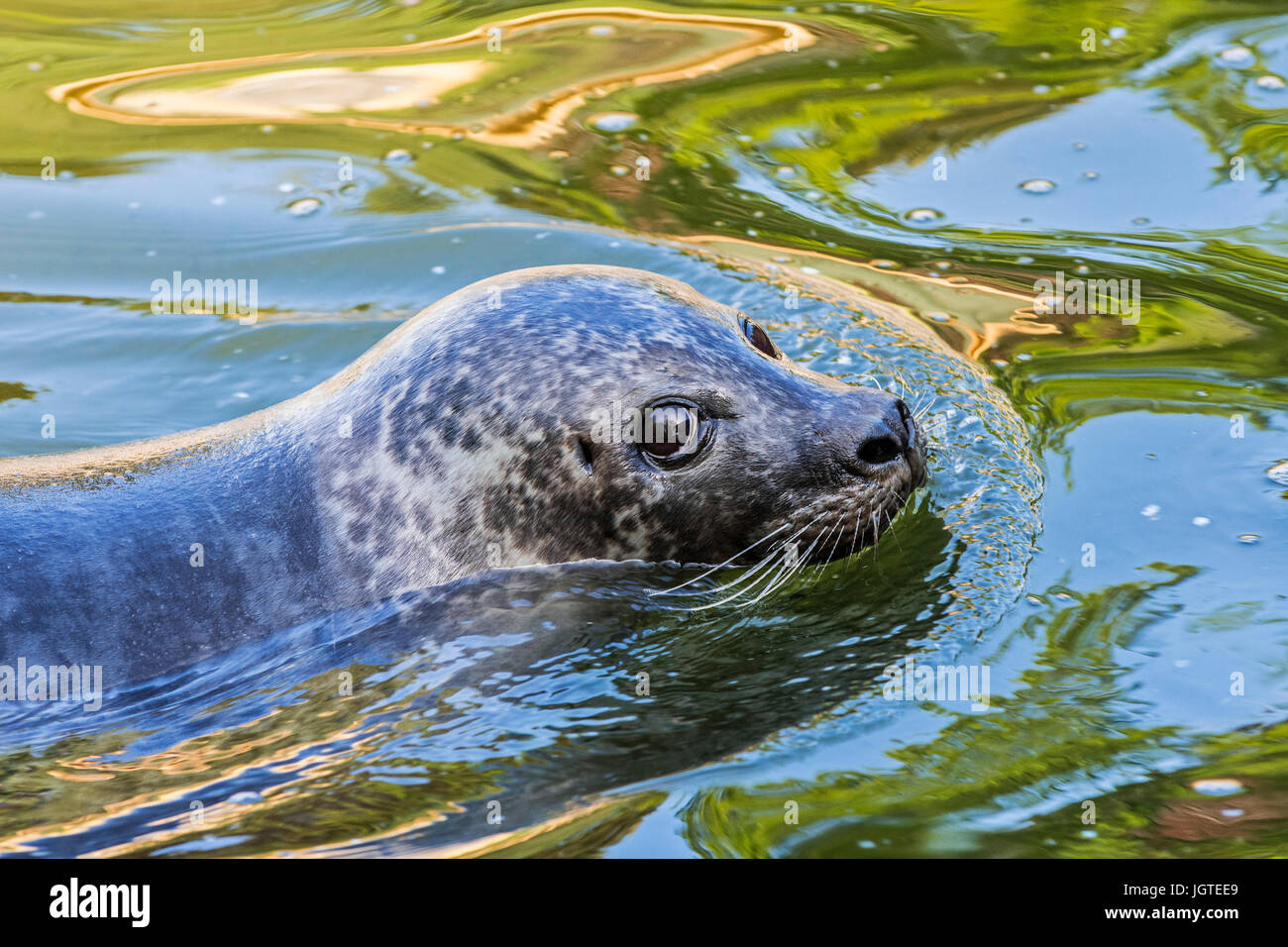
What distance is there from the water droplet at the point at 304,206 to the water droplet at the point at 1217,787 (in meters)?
4.97

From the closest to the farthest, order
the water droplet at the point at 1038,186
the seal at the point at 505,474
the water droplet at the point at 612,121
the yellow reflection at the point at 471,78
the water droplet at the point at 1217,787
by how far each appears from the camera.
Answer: the water droplet at the point at 1217,787 → the seal at the point at 505,474 → the water droplet at the point at 1038,186 → the water droplet at the point at 612,121 → the yellow reflection at the point at 471,78

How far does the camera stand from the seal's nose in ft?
13.9

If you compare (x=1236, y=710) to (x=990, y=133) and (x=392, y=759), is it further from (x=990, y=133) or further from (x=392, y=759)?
(x=990, y=133)

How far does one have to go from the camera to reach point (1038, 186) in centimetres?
685

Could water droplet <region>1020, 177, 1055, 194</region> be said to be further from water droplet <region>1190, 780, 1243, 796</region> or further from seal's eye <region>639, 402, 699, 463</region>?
water droplet <region>1190, 780, 1243, 796</region>

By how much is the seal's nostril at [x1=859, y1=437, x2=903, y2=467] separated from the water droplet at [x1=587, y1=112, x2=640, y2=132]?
3568 millimetres

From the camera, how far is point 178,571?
399cm

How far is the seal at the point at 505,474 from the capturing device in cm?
407

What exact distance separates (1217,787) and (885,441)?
1.32 meters

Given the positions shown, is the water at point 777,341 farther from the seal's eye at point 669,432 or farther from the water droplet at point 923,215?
the seal's eye at point 669,432

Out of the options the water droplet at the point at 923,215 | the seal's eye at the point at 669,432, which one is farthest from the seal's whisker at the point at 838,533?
the water droplet at the point at 923,215

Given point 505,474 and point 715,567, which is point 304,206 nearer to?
point 505,474
